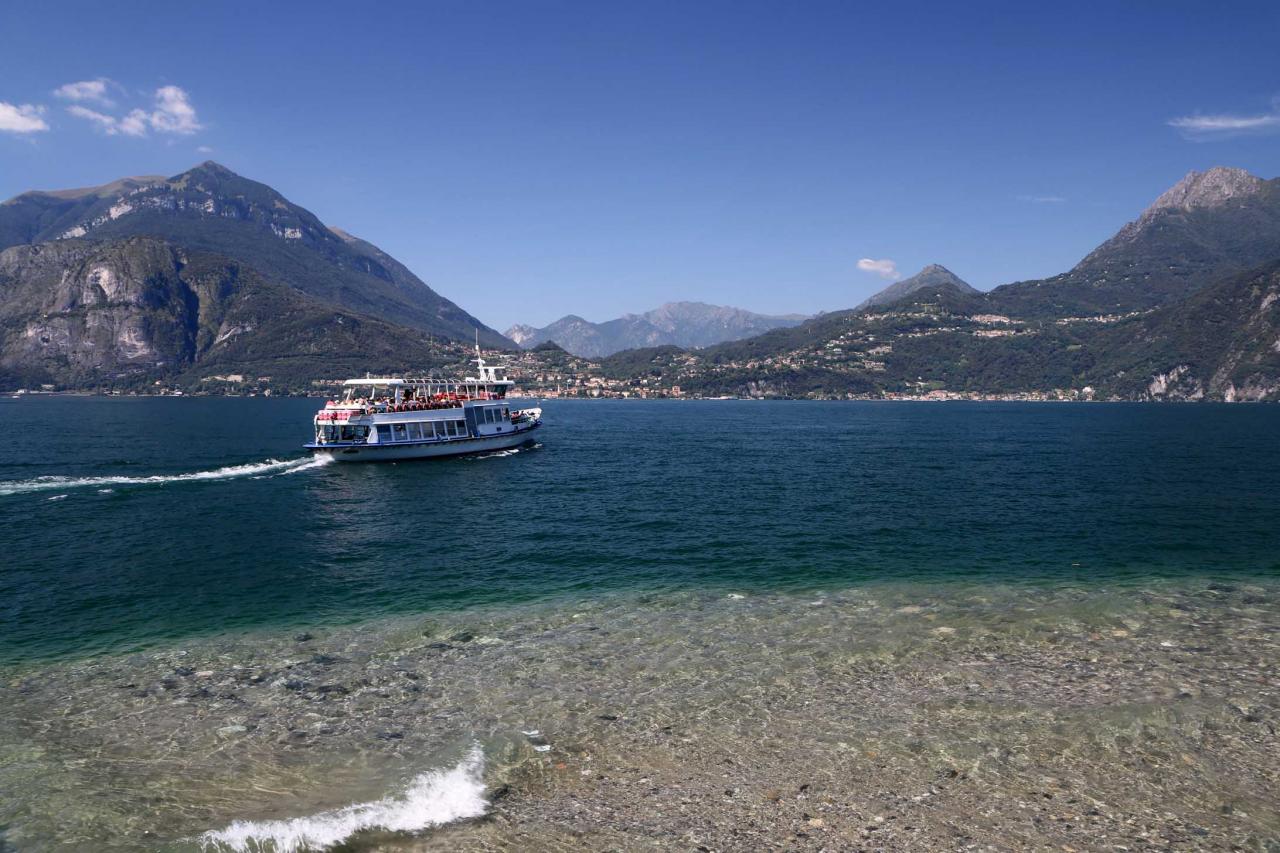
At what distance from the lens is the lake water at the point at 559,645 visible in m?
13.8

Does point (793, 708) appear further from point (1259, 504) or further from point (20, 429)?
point (20, 429)

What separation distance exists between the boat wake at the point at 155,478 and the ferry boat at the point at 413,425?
4415 mm

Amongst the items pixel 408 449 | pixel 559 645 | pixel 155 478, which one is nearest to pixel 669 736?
pixel 559 645

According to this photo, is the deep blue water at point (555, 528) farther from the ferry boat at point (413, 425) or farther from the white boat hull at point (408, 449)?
the ferry boat at point (413, 425)

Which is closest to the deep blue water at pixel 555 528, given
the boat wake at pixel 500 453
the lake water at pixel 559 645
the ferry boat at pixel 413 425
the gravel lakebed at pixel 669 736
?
the lake water at pixel 559 645

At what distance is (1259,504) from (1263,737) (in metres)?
44.3

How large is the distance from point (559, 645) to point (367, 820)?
9772mm

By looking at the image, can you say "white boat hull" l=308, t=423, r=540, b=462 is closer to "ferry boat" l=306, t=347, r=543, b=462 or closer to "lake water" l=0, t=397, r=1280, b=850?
"ferry boat" l=306, t=347, r=543, b=462

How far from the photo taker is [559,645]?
2228cm

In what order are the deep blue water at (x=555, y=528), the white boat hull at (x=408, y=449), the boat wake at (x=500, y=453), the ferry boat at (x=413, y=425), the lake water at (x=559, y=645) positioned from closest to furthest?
1. the lake water at (x=559, y=645)
2. the deep blue water at (x=555, y=528)
3. the white boat hull at (x=408, y=449)
4. the ferry boat at (x=413, y=425)
5. the boat wake at (x=500, y=453)

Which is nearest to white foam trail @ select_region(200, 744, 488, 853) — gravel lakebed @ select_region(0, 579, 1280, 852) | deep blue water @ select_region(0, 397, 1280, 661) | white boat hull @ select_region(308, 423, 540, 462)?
gravel lakebed @ select_region(0, 579, 1280, 852)

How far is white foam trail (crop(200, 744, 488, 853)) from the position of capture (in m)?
12.3

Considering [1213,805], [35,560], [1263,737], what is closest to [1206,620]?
[1263,737]

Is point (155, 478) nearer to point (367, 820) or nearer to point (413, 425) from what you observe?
point (413, 425)
